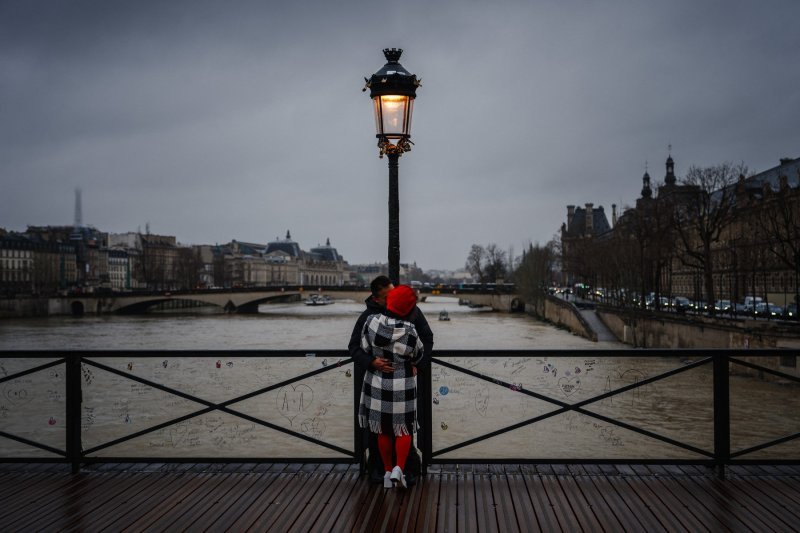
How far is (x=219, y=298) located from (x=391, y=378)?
246 ft

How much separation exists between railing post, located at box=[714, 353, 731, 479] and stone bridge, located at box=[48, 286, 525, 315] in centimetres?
7060

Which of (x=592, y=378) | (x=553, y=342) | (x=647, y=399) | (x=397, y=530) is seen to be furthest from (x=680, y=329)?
(x=397, y=530)

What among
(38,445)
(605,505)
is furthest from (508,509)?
(38,445)

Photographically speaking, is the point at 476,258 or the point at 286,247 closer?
the point at 476,258

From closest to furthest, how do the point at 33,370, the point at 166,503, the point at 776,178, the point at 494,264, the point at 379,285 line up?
the point at 166,503
the point at 379,285
the point at 33,370
the point at 776,178
the point at 494,264

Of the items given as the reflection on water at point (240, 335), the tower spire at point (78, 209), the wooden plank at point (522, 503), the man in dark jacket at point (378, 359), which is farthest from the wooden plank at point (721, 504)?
the tower spire at point (78, 209)

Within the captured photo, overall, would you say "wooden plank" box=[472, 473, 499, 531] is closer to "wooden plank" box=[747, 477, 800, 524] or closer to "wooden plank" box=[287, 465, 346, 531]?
"wooden plank" box=[287, 465, 346, 531]

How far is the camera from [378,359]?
515cm

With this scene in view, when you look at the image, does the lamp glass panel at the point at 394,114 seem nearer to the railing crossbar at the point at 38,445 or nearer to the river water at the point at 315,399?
the river water at the point at 315,399

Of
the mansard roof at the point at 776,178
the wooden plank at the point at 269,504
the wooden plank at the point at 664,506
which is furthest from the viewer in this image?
Answer: the mansard roof at the point at 776,178

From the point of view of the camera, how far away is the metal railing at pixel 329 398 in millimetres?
5875

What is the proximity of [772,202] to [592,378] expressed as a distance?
116 ft

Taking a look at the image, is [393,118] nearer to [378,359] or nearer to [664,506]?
[378,359]

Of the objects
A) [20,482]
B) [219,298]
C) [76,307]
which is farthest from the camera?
[219,298]
